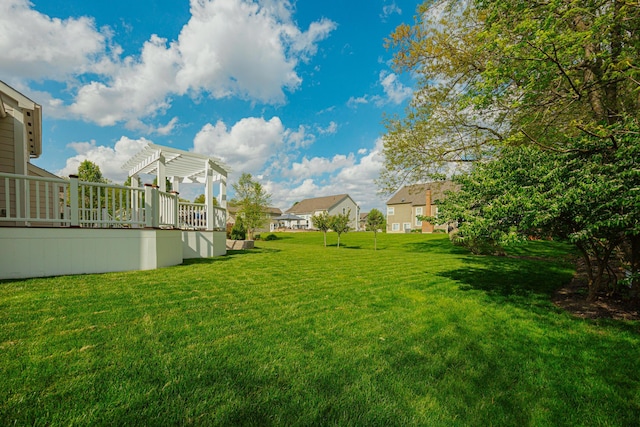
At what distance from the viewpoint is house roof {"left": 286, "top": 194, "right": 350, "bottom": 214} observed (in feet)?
178

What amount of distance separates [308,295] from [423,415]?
3055 mm

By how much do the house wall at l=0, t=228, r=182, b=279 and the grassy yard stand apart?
53 cm

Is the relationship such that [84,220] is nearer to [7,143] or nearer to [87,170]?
[7,143]

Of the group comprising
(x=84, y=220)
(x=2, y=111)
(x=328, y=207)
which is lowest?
(x=84, y=220)

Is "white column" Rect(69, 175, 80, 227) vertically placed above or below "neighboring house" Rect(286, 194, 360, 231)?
below

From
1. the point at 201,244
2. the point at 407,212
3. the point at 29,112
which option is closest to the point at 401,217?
the point at 407,212

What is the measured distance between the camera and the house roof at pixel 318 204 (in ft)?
178

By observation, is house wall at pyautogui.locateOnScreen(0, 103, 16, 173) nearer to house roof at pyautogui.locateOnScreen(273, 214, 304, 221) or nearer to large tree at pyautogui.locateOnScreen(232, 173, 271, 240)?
large tree at pyautogui.locateOnScreen(232, 173, 271, 240)

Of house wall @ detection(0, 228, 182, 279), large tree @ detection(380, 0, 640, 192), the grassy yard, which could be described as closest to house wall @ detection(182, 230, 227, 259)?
house wall @ detection(0, 228, 182, 279)

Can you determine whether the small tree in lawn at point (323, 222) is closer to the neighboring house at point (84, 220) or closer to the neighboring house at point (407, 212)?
the neighboring house at point (84, 220)

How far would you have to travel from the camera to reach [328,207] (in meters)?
53.6

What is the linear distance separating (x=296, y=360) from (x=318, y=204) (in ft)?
179

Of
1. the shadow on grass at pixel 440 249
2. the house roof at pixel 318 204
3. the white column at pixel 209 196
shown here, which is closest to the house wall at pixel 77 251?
the white column at pixel 209 196

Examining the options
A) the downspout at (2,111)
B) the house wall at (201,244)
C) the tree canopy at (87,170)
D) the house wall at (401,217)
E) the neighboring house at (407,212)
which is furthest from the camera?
the house wall at (401,217)
